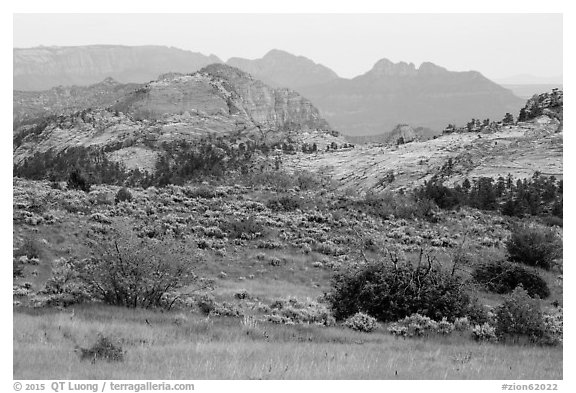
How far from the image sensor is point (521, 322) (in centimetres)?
1162

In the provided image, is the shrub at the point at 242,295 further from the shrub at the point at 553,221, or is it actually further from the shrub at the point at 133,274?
the shrub at the point at 553,221

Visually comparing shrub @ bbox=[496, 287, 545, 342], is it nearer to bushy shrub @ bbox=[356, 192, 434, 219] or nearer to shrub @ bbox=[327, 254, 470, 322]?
shrub @ bbox=[327, 254, 470, 322]

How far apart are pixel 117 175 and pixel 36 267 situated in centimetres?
4239

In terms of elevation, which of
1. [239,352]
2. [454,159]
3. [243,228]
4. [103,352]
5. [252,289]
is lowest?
[252,289]

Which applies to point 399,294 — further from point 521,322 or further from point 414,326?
point 521,322

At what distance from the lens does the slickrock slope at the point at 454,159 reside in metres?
41.8

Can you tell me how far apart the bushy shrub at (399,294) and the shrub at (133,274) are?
444cm

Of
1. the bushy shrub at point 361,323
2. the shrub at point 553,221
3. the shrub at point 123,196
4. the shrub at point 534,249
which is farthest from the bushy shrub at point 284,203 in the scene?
the bushy shrub at point 361,323

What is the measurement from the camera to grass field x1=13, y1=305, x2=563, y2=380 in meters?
8.00

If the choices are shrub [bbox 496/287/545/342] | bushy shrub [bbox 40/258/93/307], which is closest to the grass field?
shrub [bbox 496/287/545/342]

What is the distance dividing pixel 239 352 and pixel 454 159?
132 ft

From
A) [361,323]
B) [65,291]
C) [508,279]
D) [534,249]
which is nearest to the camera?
[361,323]

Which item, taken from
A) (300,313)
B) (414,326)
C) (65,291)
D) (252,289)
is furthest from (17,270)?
(414,326)
